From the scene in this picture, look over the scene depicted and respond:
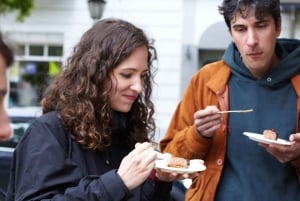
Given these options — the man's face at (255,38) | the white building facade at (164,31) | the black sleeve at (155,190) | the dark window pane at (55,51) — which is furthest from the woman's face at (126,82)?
the dark window pane at (55,51)

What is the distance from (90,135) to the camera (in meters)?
2.29

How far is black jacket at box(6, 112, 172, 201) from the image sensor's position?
214cm

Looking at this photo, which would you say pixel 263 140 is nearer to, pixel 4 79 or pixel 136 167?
pixel 136 167

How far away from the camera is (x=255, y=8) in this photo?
9.09 feet

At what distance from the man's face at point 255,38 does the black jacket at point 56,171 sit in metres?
0.88

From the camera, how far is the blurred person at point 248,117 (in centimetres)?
274

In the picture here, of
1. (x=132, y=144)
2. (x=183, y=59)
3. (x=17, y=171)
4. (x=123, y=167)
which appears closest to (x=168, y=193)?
(x=132, y=144)

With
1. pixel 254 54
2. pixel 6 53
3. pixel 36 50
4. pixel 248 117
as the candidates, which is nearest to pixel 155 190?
pixel 248 117

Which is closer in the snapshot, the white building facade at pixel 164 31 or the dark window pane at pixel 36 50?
the white building facade at pixel 164 31

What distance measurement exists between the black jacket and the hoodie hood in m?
0.89

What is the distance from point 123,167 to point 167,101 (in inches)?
442

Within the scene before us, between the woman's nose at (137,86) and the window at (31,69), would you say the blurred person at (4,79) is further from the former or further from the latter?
the window at (31,69)

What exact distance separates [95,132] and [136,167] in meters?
0.24

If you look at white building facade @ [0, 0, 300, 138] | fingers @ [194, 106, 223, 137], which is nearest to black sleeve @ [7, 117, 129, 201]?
fingers @ [194, 106, 223, 137]
